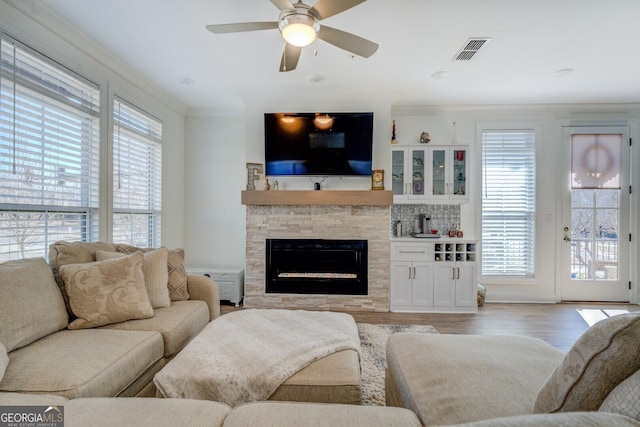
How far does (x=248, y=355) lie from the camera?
4.89 feet

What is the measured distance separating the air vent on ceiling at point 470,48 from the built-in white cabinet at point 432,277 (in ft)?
6.42

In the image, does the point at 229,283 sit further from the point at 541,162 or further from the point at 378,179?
the point at 541,162

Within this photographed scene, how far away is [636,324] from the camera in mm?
724

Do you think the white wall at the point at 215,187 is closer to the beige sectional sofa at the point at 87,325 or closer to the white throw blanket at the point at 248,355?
the beige sectional sofa at the point at 87,325

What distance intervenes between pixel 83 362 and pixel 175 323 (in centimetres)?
60

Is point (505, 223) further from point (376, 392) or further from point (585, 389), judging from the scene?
point (585, 389)

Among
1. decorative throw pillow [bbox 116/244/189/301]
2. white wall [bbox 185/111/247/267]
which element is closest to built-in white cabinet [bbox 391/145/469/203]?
white wall [bbox 185/111/247/267]

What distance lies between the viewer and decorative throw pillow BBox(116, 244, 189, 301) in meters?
2.36

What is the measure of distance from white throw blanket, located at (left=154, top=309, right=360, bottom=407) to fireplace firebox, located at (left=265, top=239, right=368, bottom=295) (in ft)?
5.34

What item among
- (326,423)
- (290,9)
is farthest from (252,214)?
(326,423)

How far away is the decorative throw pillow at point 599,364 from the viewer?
0.73m

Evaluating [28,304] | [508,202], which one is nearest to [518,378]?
[28,304]

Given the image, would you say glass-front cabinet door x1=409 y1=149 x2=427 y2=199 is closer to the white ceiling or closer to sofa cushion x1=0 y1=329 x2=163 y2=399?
the white ceiling

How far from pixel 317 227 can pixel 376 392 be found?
6.69 feet
